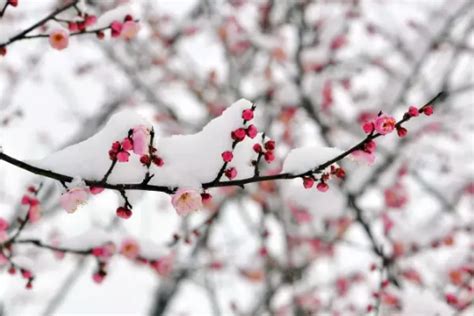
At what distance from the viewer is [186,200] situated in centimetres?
141

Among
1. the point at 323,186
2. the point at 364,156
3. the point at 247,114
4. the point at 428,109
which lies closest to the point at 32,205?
the point at 247,114

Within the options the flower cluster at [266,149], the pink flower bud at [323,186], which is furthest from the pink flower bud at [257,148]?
the pink flower bud at [323,186]

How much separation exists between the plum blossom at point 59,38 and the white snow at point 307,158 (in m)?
1.07

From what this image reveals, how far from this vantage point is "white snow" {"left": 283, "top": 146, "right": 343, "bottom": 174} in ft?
4.92

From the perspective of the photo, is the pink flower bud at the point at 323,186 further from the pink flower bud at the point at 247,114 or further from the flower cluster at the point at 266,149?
the pink flower bud at the point at 247,114

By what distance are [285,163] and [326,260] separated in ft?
18.5

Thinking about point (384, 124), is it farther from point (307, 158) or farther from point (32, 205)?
Answer: point (32, 205)

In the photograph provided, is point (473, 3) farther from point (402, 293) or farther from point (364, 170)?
point (402, 293)

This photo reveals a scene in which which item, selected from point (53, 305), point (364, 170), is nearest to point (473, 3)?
point (364, 170)

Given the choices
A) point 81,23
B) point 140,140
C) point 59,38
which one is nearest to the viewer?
point 140,140

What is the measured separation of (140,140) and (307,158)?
1.71 feet

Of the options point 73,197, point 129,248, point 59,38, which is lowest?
point 73,197

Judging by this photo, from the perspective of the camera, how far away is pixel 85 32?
2066 mm

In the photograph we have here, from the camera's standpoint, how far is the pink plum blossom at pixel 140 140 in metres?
1.39
